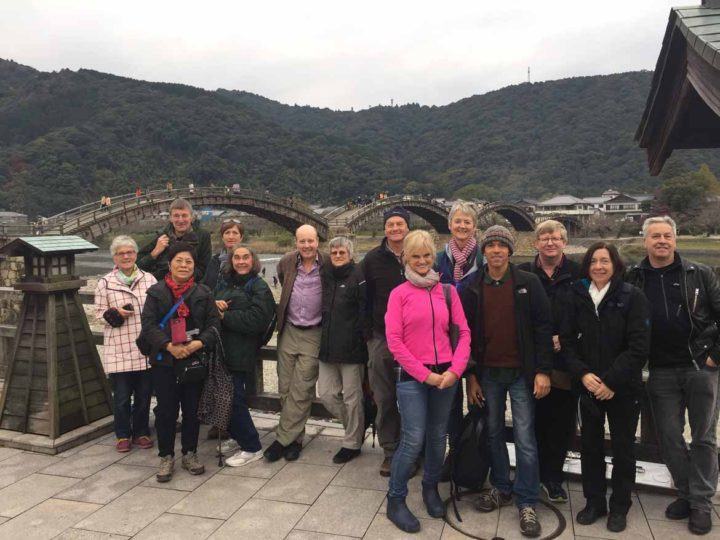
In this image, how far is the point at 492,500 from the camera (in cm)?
277

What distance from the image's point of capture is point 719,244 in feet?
108

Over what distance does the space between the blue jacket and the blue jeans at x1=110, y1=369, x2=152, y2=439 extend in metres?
2.25

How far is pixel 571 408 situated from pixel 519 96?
13402 cm

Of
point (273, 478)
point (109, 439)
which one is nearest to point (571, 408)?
point (273, 478)

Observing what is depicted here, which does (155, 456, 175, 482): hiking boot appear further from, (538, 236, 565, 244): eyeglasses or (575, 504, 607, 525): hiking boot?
(538, 236, 565, 244): eyeglasses

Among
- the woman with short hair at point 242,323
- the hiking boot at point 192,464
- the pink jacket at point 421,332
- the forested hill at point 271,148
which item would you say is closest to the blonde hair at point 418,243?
the pink jacket at point 421,332

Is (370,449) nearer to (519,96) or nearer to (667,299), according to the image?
(667,299)

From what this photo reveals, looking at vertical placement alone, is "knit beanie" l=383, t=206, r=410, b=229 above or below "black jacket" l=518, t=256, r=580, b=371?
above

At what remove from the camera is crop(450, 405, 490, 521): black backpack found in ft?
9.25

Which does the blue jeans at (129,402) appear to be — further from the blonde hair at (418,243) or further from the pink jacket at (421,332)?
the blonde hair at (418,243)

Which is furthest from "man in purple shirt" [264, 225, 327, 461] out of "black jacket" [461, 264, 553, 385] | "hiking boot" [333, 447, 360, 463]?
"black jacket" [461, 264, 553, 385]

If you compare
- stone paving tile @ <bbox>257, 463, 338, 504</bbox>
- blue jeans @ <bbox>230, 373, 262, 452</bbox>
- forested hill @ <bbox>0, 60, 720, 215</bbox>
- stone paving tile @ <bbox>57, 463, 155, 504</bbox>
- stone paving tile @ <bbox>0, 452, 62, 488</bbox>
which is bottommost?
stone paving tile @ <bbox>257, 463, 338, 504</bbox>

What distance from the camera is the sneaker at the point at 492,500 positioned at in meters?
2.75

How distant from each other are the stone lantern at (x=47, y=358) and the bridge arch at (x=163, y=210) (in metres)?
14.9
